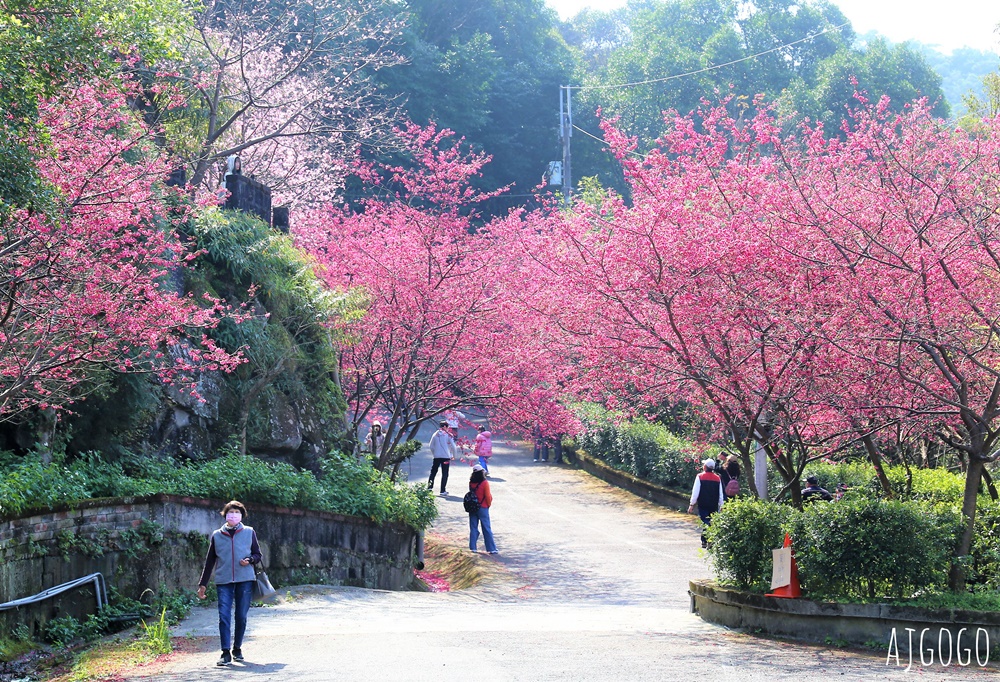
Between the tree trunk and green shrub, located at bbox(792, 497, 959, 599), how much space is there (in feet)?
0.49

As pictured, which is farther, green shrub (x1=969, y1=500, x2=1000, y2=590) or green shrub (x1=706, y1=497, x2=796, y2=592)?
green shrub (x1=706, y1=497, x2=796, y2=592)

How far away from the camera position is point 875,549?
33.3 feet

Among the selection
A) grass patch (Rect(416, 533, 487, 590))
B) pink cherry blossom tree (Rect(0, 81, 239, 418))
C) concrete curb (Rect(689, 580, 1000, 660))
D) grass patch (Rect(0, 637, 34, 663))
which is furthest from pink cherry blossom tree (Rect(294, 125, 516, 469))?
grass patch (Rect(0, 637, 34, 663))

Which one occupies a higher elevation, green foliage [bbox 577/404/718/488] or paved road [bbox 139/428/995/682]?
green foliage [bbox 577/404/718/488]

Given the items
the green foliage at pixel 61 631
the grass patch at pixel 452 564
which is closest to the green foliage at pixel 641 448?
the grass patch at pixel 452 564

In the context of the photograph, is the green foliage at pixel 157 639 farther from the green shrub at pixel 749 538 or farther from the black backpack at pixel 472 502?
the black backpack at pixel 472 502

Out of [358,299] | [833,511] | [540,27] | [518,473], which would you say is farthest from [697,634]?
[540,27]

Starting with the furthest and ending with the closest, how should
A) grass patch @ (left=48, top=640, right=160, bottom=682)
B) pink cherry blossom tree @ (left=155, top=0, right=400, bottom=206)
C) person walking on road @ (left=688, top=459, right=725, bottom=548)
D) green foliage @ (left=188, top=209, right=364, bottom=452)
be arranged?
pink cherry blossom tree @ (left=155, top=0, right=400, bottom=206) < person walking on road @ (left=688, top=459, right=725, bottom=548) < green foliage @ (left=188, top=209, right=364, bottom=452) < grass patch @ (left=48, top=640, right=160, bottom=682)

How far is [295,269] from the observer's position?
1948 cm

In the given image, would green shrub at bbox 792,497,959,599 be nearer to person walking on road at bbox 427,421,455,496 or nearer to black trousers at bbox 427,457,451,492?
person walking on road at bbox 427,421,455,496

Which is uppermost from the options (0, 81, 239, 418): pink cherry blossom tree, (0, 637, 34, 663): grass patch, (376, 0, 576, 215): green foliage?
(376, 0, 576, 215): green foliage

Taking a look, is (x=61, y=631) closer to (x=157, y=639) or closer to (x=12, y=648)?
(x=12, y=648)

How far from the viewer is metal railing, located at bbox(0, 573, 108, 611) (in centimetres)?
975

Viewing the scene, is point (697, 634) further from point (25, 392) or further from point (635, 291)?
point (25, 392)
